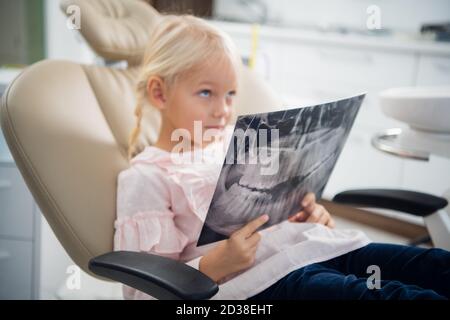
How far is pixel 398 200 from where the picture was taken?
103cm

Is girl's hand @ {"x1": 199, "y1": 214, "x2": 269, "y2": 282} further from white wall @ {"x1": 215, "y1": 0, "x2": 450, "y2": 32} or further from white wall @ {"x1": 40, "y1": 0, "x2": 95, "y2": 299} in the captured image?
white wall @ {"x1": 215, "y1": 0, "x2": 450, "y2": 32}

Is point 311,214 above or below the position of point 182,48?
below

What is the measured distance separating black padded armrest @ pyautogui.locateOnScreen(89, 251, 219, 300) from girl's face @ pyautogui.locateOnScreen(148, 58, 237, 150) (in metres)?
0.30

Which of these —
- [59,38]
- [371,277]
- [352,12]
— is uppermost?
[352,12]

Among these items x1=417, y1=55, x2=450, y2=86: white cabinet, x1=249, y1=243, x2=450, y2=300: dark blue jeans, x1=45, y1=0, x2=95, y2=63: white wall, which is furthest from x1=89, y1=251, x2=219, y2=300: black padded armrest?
x1=417, y1=55, x2=450, y2=86: white cabinet

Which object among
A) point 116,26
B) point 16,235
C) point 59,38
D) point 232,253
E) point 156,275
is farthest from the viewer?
point 59,38

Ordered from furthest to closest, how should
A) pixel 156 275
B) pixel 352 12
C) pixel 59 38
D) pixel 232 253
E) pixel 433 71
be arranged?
1. pixel 352 12
2. pixel 433 71
3. pixel 59 38
4. pixel 232 253
5. pixel 156 275

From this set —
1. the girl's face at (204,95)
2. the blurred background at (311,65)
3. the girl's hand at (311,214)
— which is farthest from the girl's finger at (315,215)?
the blurred background at (311,65)

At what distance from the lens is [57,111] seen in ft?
3.02

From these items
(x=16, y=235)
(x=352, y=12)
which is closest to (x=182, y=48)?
(x=16, y=235)

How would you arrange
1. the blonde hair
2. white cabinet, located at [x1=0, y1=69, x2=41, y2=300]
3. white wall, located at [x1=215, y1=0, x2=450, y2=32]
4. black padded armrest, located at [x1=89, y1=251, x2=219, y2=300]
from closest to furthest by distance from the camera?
black padded armrest, located at [x1=89, y1=251, x2=219, y2=300] → the blonde hair → white cabinet, located at [x1=0, y1=69, x2=41, y2=300] → white wall, located at [x1=215, y1=0, x2=450, y2=32]

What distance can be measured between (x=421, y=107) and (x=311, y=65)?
51.1 inches

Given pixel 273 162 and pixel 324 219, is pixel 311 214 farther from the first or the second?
pixel 273 162

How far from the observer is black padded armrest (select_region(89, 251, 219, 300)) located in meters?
0.67
